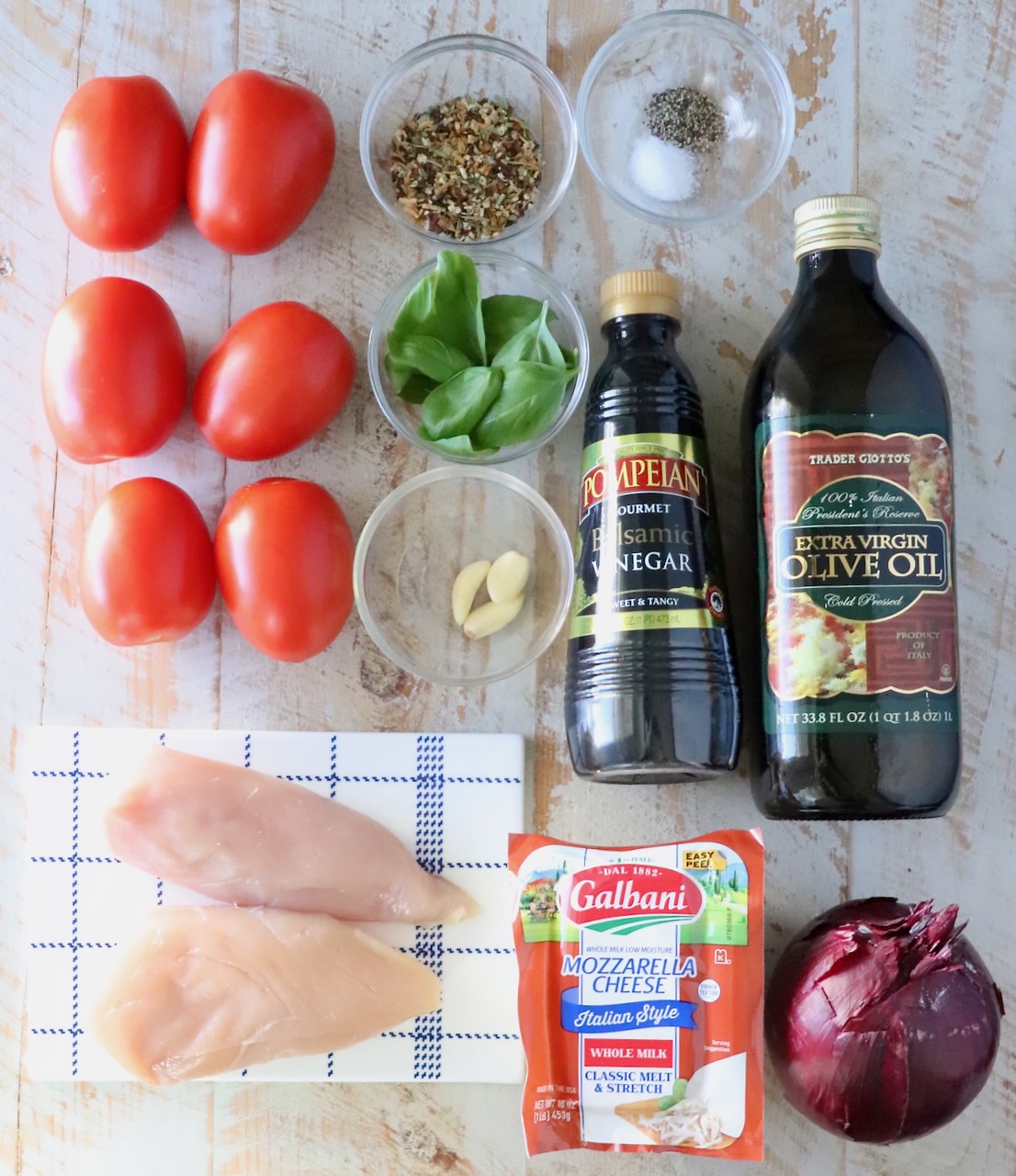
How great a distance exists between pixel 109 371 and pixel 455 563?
0.37 meters

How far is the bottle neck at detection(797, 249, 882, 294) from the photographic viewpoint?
0.96 metres

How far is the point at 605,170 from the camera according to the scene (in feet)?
3.57

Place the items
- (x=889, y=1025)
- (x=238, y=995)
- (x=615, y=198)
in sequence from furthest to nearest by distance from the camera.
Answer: (x=615, y=198)
(x=238, y=995)
(x=889, y=1025)

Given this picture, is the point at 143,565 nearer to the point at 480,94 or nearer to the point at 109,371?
the point at 109,371

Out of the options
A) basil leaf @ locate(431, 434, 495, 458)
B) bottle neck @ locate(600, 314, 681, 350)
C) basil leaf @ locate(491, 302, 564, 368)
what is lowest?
basil leaf @ locate(431, 434, 495, 458)

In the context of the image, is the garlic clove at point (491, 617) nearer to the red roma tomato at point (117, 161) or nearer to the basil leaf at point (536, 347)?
the basil leaf at point (536, 347)

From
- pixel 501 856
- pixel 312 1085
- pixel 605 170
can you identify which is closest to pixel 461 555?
pixel 501 856

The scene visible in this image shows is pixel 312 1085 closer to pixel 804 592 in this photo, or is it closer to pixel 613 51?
pixel 804 592

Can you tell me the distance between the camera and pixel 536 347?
3.18 ft

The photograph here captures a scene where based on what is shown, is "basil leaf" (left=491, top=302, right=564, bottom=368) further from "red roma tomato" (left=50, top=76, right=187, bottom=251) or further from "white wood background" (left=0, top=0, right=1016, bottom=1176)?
"red roma tomato" (left=50, top=76, right=187, bottom=251)

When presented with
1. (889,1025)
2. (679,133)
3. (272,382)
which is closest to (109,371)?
(272,382)

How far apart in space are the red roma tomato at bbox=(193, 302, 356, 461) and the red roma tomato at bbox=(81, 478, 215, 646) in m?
0.08

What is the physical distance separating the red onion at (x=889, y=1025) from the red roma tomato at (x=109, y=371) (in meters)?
0.79

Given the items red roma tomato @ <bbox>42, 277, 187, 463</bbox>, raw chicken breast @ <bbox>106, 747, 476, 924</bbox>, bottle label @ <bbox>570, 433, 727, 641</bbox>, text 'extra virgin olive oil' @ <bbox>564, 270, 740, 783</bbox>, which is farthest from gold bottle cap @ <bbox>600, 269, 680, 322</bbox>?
raw chicken breast @ <bbox>106, 747, 476, 924</bbox>
